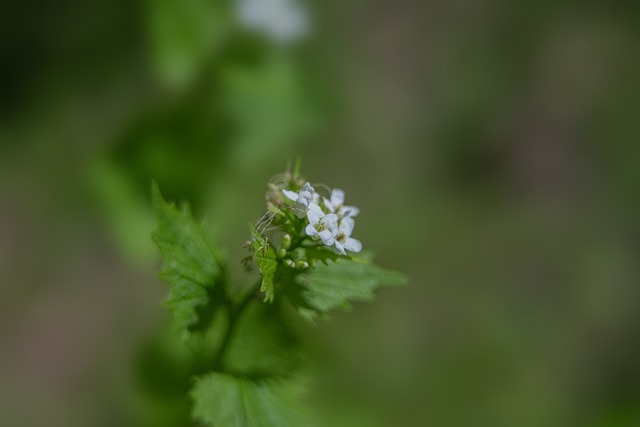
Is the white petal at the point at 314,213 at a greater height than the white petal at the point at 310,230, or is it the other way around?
the white petal at the point at 314,213

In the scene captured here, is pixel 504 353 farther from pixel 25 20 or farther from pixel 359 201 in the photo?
pixel 25 20

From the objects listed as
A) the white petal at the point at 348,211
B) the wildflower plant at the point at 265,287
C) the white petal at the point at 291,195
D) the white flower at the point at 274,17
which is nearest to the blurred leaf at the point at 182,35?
the white flower at the point at 274,17

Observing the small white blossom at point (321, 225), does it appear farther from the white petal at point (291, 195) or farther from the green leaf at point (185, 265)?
the green leaf at point (185, 265)

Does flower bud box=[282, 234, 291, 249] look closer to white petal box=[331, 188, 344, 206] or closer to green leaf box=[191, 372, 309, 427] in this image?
white petal box=[331, 188, 344, 206]

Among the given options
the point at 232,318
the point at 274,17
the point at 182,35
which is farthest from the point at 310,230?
the point at 274,17

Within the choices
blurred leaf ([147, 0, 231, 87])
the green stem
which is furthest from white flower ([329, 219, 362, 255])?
blurred leaf ([147, 0, 231, 87])

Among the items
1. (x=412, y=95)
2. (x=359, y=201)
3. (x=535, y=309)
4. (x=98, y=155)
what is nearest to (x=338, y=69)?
(x=412, y=95)

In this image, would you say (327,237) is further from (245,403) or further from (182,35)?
(182,35)
